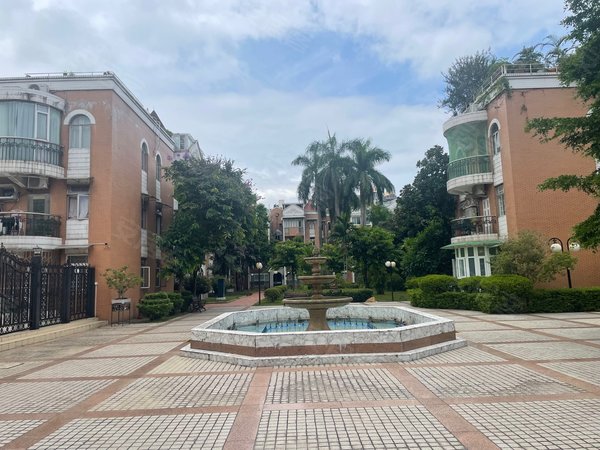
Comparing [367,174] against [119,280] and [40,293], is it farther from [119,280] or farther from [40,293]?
[40,293]

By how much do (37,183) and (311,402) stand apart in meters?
17.4

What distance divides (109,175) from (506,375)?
1705 cm

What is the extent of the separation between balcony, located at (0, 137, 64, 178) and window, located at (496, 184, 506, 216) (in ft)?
72.3

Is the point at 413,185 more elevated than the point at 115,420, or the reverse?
the point at 413,185

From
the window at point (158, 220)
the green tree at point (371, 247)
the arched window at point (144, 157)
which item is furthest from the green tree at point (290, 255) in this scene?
the arched window at point (144, 157)

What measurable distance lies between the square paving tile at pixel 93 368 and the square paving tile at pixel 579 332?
1092 cm

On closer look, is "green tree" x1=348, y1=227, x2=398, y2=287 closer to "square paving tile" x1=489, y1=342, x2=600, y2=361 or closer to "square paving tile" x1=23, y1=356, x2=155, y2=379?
"square paving tile" x1=489, y1=342, x2=600, y2=361

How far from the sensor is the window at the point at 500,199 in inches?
904

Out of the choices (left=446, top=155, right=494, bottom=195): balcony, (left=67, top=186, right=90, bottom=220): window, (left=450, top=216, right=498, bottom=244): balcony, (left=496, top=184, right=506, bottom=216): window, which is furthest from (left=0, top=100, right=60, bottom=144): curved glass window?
(left=496, top=184, right=506, bottom=216): window

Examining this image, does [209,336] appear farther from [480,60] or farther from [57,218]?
[480,60]

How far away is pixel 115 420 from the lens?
544 cm

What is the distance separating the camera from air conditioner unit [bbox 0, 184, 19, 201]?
1820 centimetres

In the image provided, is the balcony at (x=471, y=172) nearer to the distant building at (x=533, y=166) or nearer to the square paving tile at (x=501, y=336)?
the distant building at (x=533, y=166)

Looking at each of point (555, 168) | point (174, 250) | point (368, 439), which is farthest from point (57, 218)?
point (555, 168)
